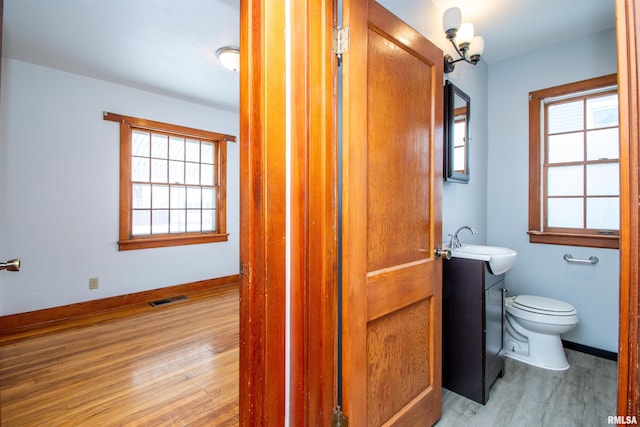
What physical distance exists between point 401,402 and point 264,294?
0.95m

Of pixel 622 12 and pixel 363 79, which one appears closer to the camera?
pixel 622 12

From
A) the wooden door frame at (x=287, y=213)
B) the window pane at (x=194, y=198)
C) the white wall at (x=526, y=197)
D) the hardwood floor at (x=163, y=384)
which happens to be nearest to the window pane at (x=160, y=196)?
the window pane at (x=194, y=198)

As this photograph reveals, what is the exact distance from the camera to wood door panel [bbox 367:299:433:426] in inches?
49.9

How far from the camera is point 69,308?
118 inches

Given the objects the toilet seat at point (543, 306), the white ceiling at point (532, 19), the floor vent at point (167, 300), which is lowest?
the floor vent at point (167, 300)

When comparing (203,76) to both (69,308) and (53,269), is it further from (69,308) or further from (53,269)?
(69,308)

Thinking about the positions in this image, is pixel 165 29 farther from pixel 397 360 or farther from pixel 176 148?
pixel 397 360

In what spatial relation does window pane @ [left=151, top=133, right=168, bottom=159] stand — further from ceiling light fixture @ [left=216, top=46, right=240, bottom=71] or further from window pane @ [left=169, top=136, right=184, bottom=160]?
ceiling light fixture @ [left=216, top=46, right=240, bottom=71]

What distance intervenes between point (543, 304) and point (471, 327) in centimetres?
87

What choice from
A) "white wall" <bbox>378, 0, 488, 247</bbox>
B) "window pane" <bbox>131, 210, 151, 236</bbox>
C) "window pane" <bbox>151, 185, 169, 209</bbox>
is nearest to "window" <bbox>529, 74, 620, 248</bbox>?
"white wall" <bbox>378, 0, 488, 247</bbox>

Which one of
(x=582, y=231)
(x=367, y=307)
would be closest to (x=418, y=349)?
(x=367, y=307)

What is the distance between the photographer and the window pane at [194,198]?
159 inches

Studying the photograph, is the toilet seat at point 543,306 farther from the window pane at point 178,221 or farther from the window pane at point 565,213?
the window pane at point 178,221

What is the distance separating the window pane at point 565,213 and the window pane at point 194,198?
13.3 feet
